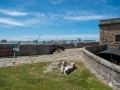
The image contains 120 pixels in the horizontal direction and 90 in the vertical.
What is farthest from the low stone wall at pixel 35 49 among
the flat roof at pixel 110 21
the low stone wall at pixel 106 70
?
the low stone wall at pixel 106 70

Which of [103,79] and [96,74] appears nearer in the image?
[103,79]

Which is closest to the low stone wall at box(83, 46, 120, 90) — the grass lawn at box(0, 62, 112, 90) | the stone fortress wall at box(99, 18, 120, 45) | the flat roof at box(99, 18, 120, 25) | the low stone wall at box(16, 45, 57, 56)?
the grass lawn at box(0, 62, 112, 90)

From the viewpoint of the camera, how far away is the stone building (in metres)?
27.1

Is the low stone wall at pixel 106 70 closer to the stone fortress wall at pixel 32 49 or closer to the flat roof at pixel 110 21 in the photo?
the stone fortress wall at pixel 32 49

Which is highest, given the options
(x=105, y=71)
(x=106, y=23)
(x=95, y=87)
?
(x=106, y=23)

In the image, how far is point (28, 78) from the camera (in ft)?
33.6

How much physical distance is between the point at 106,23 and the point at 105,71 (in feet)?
64.9

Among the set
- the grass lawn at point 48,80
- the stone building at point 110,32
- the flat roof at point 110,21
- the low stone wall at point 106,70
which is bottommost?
the grass lawn at point 48,80

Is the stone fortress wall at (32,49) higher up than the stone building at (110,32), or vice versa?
the stone building at (110,32)

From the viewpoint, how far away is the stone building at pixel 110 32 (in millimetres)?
27141

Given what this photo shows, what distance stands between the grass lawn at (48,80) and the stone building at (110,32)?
1653 centimetres

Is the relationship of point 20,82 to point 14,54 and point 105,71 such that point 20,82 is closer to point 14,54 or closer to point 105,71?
point 105,71

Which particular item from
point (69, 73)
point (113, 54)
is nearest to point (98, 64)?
point (69, 73)

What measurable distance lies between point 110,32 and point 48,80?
19.9m
